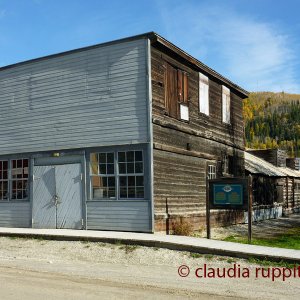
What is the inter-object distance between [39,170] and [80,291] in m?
10.1

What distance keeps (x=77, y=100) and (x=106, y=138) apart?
1969mm

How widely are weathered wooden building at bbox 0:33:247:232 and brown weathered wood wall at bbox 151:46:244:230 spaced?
1.5 inches

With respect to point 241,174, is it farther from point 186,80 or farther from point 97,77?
point 97,77

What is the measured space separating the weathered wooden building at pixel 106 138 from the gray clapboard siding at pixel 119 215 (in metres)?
0.03

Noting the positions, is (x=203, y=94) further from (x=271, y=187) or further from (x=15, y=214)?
(x=271, y=187)

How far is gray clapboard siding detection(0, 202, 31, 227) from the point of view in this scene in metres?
18.1

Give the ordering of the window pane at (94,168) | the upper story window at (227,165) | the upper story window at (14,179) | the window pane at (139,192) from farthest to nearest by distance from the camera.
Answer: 1. the upper story window at (227,165)
2. the upper story window at (14,179)
3. the window pane at (94,168)
4. the window pane at (139,192)

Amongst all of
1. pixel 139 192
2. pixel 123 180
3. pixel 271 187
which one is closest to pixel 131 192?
pixel 139 192

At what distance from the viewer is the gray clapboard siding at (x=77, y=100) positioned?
52.3 feet

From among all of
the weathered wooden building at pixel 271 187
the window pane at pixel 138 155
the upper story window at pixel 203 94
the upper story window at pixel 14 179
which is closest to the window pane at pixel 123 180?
the window pane at pixel 138 155

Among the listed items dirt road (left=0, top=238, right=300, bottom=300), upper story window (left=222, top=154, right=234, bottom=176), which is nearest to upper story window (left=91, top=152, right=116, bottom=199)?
dirt road (left=0, top=238, right=300, bottom=300)

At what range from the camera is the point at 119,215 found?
52.2 feet

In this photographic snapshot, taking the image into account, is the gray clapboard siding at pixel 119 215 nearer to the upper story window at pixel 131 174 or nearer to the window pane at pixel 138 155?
the upper story window at pixel 131 174

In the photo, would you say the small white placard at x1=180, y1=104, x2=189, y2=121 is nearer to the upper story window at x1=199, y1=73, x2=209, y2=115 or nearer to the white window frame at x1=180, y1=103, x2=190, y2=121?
the white window frame at x1=180, y1=103, x2=190, y2=121
